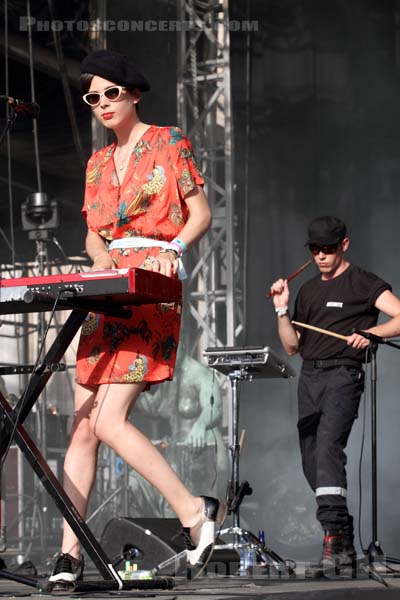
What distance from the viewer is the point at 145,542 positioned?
451 centimetres

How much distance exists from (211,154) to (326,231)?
2487mm

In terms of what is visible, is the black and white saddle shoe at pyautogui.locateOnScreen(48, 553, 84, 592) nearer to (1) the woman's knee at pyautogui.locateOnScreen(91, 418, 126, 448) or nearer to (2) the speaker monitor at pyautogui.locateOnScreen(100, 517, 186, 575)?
(1) the woman's knee at pyautogui.locateOnScreen(91, 418, 126, 448)

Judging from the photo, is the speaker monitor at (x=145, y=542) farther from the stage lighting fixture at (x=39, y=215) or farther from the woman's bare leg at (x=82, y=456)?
the stage lighting fixture at (x=39, y=215)

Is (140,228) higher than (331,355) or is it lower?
higher

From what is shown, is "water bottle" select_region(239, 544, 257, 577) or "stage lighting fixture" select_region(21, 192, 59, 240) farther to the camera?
"stage lighting fixture" select_region(21, 192, 59, 240)

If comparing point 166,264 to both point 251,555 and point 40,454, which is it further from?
point 251,555

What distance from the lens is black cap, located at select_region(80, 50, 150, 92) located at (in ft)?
10.2

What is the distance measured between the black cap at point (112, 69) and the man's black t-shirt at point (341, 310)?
1950 millimetres

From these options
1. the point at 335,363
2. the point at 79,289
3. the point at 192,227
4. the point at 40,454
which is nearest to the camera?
the point at 79,289

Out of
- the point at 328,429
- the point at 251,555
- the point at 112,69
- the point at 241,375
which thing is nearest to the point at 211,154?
the point at 241,375

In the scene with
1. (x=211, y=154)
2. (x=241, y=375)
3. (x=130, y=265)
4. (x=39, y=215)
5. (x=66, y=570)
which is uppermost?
(x=211, y=154)

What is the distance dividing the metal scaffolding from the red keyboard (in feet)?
13.6

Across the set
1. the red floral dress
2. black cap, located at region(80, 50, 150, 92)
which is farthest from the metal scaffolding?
black cap, located at region(80, 50, 150, 92)

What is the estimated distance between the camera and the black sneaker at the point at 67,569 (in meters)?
2.90
